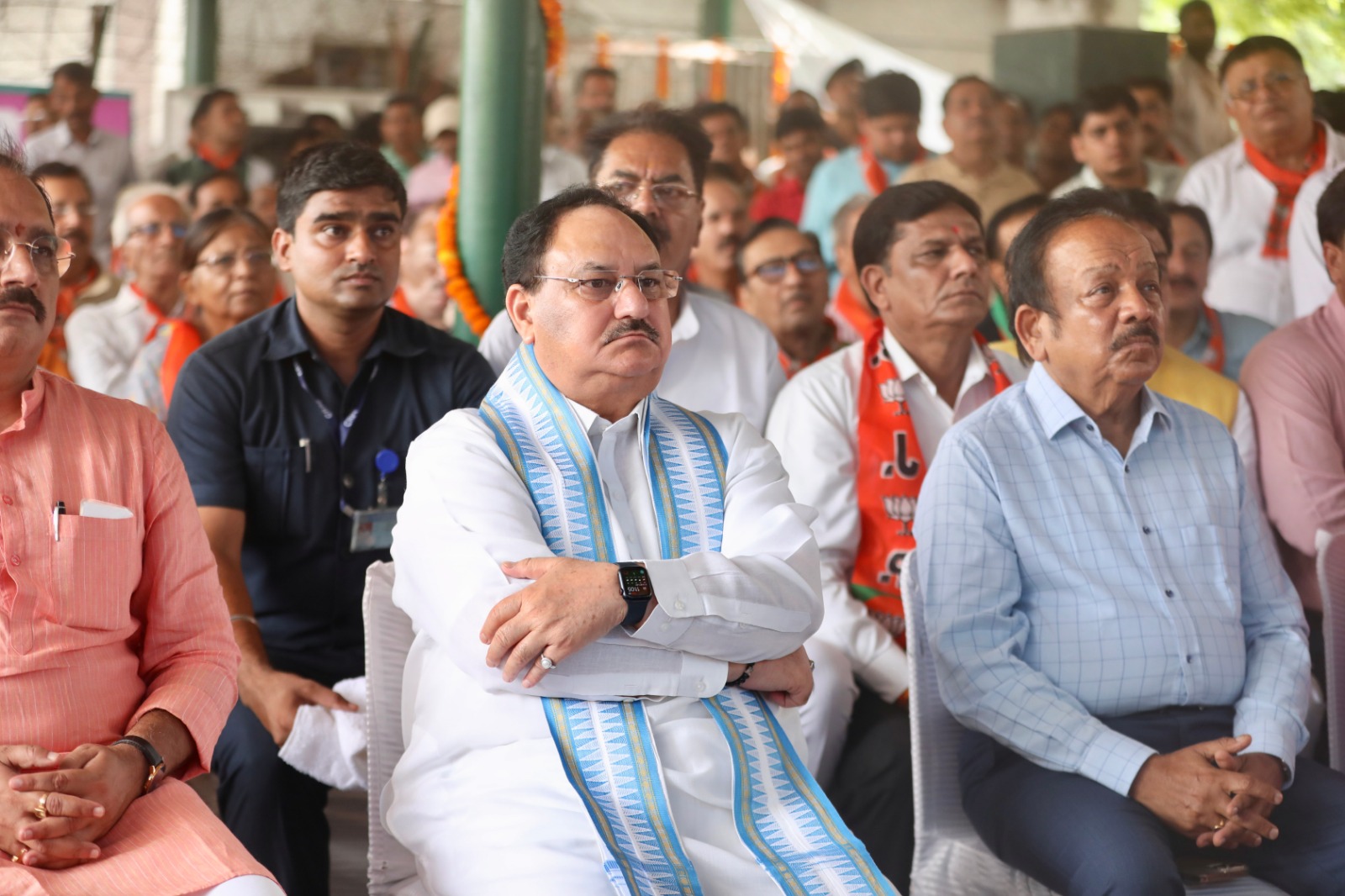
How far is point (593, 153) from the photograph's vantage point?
348 centimetres

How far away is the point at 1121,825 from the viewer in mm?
→ 2109

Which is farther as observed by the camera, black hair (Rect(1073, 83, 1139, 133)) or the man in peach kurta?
black hair (Rect(1073, 83, 1139, 133))

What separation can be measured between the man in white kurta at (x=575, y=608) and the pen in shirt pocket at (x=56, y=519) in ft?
1.56

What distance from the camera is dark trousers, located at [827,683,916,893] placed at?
2699 mm

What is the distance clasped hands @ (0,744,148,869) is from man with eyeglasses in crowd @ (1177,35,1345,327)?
A: 4.06 meters

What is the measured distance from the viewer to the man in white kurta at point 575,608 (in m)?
1.89

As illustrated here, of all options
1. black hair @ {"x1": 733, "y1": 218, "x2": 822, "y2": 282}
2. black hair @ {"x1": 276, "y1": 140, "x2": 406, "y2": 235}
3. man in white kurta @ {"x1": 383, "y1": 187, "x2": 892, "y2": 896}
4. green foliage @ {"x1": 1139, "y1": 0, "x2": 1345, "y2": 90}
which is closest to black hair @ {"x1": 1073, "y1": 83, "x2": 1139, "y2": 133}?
green foliage @ {"x1": 1139, "y1": 0, "x2": 1345, "y2": 90}

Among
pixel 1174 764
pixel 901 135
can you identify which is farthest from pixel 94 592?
pixel 901 135

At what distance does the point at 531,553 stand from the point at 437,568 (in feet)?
0.47

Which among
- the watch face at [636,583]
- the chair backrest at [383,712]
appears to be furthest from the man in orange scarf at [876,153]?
the watch face at [636,583]

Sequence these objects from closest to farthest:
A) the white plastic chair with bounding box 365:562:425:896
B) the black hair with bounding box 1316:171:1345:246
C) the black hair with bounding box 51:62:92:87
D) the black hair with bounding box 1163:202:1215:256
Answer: the white plastic chair with bounding box 365:562:425:896 → the black hair with bounding box 1316:171:1345:246 → the black hair with bounding box 1163:202:1215:256 → the black hair with bounding box 51:62:92:87

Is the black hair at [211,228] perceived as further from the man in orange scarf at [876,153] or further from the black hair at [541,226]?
the man in orange scarf at [876,153]

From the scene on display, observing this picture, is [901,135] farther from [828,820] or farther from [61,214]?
[828,820]

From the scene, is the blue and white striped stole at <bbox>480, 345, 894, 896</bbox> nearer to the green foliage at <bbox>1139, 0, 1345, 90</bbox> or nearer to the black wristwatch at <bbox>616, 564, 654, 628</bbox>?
the black wristwatch at <bbox>616, 564, 654, 628</bbox>
